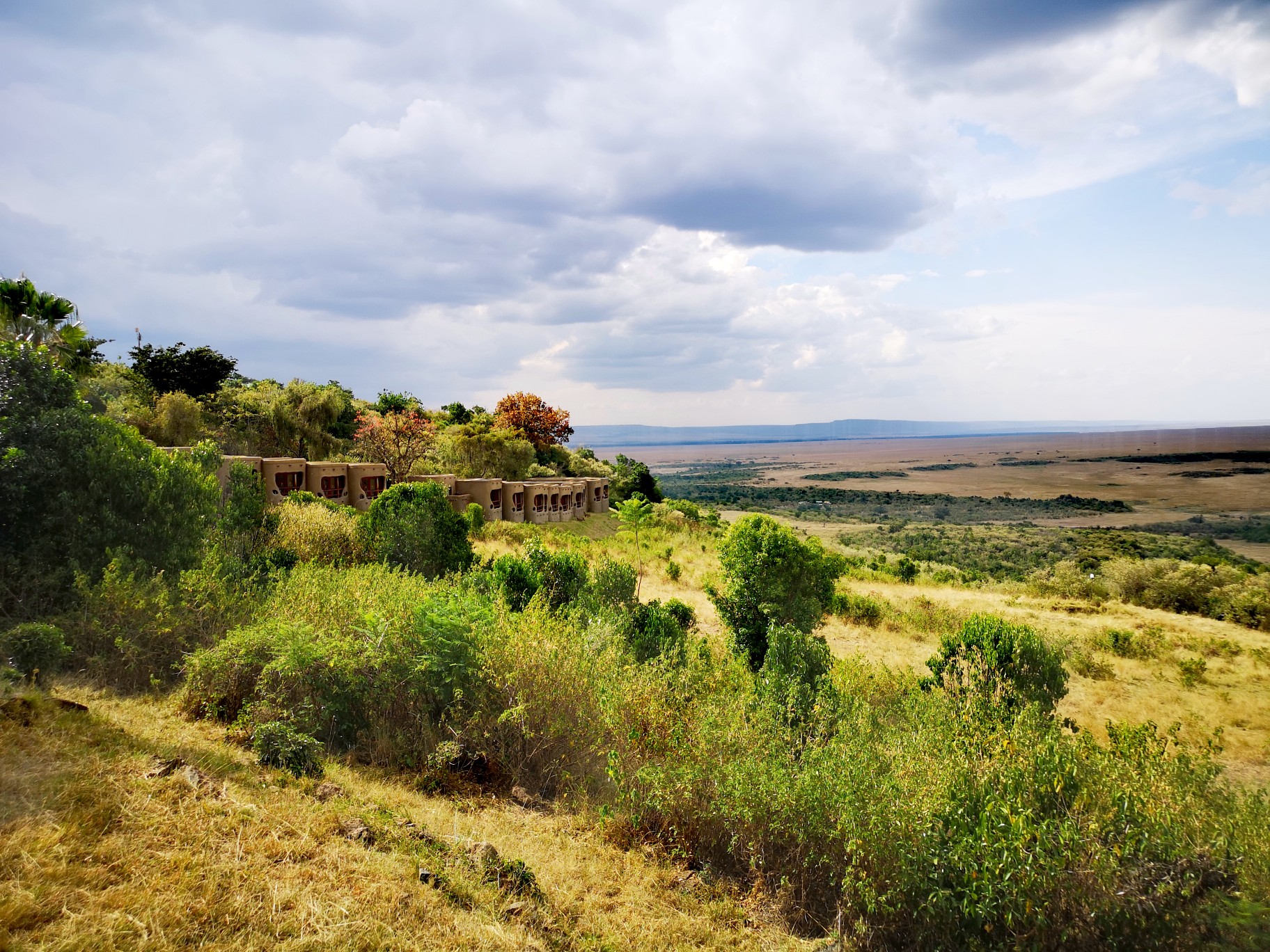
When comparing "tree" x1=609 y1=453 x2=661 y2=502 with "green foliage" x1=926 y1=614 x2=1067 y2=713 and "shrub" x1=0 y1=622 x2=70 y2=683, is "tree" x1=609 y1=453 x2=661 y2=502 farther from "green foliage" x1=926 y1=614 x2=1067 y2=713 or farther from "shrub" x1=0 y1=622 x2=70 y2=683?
"shrub" x1=0 y1=622 x2=70 y2=683

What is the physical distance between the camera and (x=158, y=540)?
35.5ft

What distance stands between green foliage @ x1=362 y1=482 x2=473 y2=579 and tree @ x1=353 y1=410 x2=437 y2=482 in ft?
52.7

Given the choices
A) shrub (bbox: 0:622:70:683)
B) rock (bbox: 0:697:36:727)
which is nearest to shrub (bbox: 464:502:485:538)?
shrub (bbox: 0:622:70:683)

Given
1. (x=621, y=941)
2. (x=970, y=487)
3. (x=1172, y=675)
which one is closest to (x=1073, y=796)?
(x=621, y=941)

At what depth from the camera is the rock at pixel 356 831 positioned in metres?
5.44

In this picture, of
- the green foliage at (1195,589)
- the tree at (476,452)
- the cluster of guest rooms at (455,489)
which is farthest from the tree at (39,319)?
the green foliage at (1195,589)

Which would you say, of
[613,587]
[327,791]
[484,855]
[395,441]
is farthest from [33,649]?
[395,441]

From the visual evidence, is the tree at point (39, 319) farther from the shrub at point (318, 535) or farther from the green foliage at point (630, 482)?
the green foliage at point (630, 482)

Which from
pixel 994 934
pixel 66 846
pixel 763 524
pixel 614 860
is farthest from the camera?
Result: pixel 763 524

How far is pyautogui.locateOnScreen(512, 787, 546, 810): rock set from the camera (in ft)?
24.6

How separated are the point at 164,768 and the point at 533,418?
40369 mm

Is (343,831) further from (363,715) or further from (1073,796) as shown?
(1073,796)

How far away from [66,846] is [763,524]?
11840 millimetres

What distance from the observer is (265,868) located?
15.4 ft
